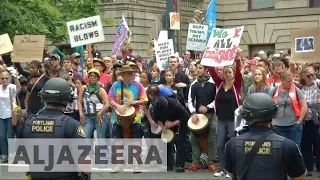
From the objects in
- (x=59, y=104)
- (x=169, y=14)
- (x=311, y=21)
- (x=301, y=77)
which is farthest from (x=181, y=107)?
Result: (x=311, y=21)

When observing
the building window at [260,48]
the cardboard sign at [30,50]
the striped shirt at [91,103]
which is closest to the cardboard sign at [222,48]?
the striped shirt at [91,103]

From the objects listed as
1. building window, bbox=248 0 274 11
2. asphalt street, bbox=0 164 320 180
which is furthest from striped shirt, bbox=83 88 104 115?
building window, bbox=248 0 274 11

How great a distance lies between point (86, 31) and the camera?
15172 mm

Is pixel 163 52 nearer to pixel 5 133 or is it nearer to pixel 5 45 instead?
pixel 5 45

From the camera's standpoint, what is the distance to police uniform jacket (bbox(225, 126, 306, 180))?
5410mm

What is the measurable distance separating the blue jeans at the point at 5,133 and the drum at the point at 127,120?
9.13ft

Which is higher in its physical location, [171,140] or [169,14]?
[169,14]

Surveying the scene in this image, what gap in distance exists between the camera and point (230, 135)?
1107cm

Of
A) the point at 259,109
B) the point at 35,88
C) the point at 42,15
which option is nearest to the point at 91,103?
the point at 35,88

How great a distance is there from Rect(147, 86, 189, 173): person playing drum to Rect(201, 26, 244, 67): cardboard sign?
91 centimetres

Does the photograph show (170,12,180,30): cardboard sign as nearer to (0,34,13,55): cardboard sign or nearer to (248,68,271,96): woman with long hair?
(0,34,13,55): cardboard sign

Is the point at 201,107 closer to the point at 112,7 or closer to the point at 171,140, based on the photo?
the point at 171,140

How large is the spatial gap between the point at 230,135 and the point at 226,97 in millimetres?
612

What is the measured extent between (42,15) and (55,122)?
53.3ft
